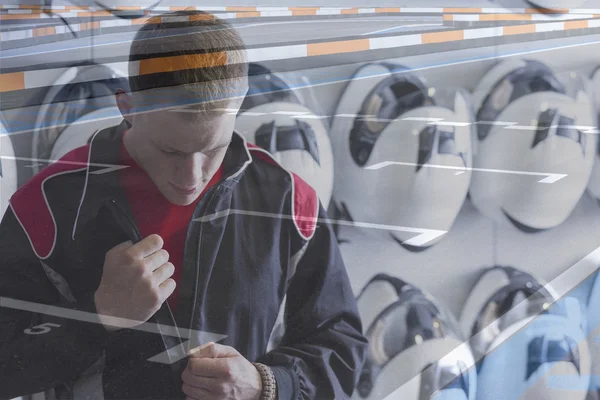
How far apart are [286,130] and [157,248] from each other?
11.5 inches

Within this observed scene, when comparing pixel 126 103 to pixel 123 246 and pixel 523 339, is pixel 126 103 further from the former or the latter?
pixel 523 339

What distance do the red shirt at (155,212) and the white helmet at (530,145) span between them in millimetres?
595

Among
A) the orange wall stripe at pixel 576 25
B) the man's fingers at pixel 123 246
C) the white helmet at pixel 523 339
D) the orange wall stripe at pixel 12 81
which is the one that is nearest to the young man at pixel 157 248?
the man's fingers at pixel 123 246

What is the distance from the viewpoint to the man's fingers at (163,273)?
3.24 ft

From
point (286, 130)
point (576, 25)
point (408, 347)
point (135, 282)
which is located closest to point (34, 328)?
point (135, 282)

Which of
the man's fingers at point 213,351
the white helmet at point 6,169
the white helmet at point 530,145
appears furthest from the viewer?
the white helmet at point 530,145

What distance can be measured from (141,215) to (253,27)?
358 mm

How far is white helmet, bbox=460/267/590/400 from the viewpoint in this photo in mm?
1307

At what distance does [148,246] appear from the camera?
3.23 feet

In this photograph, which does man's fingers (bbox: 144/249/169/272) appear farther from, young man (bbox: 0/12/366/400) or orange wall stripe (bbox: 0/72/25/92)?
orange wall stripe (bbox: 0/72/25/92)

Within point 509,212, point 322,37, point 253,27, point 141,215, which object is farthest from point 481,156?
point 141,215

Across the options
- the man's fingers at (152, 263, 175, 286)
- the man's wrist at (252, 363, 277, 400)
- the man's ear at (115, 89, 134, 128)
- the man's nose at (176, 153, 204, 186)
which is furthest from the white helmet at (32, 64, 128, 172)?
the man's wrist at (252, 363, 277, 400)

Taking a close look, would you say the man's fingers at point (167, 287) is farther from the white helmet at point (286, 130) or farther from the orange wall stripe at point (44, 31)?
the orange wall stripe at point (44, 31)

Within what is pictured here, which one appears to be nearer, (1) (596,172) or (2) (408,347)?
(2) (408,347)
